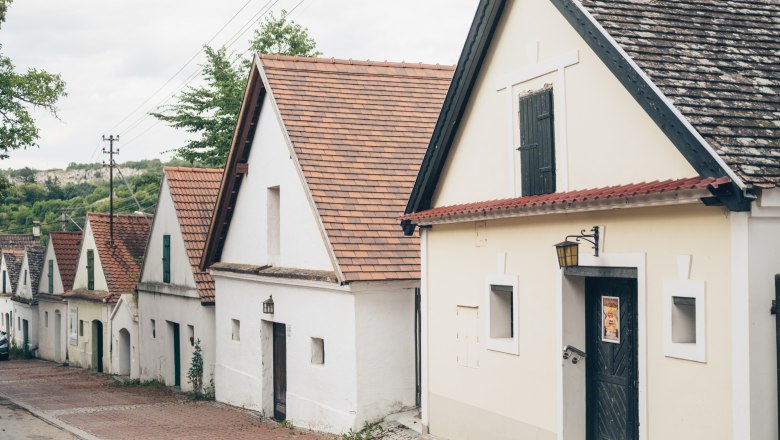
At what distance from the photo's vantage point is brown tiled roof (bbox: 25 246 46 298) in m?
48.8

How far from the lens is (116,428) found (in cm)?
1866

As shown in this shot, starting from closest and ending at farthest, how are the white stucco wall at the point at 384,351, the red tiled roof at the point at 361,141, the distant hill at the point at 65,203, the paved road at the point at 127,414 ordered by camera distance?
the white stucco wall at the point at 384,351 < the red tiled roof at the point at 361,141 < the paved road at the point at 127,414 < the distant hill at the point at 65,203

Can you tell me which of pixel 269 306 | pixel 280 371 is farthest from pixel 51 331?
pixel 269 306

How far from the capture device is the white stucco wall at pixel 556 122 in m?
9.79

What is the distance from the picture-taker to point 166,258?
1072 inches

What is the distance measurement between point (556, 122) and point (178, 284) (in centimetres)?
1709

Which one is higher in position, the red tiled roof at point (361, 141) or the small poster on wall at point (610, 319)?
the red tiled roof at point (361, 141)

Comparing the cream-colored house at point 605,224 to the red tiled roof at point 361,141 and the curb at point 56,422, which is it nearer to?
the red tiled roof at point 361,141

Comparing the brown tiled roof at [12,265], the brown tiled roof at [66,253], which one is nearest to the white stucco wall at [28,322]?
the brown tiled roof at [12,265]

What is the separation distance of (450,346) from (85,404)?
43.2 feet


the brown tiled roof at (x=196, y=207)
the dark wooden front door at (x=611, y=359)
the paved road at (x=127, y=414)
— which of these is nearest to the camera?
the dark wooden front door at (x=611, y=359)

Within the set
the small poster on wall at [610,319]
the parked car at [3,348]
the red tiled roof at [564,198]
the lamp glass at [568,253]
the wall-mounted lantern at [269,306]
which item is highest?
the red tiled roof at [564,198]

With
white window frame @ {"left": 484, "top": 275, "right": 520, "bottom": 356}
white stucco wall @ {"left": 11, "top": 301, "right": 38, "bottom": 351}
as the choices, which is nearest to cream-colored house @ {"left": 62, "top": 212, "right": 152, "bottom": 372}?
white stucco wall @ {"left": 11, "top": 301, "right": 38, "bottom": 351}

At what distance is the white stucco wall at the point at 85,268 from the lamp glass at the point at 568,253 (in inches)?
1128
